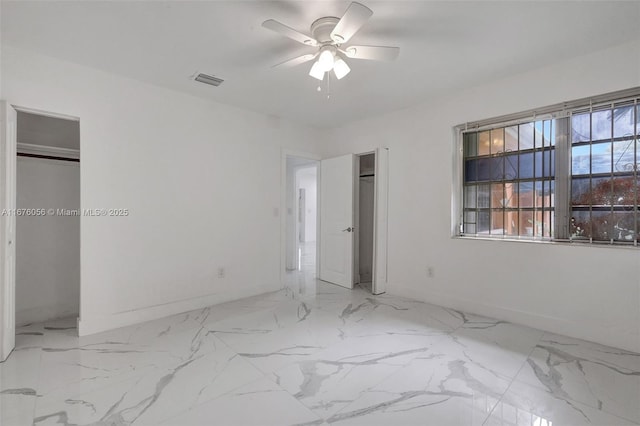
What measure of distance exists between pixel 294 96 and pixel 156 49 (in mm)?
1453

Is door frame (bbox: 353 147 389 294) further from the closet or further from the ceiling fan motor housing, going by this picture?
the ceiling fan motor housing

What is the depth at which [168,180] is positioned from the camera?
333 centimetres

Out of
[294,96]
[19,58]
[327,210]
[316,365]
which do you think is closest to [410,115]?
[294,96]

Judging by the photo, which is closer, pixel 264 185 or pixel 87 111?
pixel 87 111

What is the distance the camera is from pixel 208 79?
3068 millimetres

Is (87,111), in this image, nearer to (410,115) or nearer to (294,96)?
(294,96)

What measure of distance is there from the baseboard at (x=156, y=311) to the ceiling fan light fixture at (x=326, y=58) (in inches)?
112

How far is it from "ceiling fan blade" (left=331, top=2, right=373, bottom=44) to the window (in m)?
2.10

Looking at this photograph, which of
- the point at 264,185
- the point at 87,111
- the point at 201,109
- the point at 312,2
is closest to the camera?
the point at 312,2

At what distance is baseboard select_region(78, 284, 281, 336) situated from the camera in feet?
9.23

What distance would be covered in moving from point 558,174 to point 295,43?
2.70 meters

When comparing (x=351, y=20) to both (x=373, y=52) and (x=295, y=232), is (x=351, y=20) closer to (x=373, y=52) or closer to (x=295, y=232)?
(x=373, y=52)

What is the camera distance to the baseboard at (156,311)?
2.81 meters

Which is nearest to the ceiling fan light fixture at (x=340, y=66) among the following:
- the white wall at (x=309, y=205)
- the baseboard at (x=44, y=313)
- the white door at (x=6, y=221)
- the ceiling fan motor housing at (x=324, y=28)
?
the ceiling fan motor housing at (x=324, y=28)
